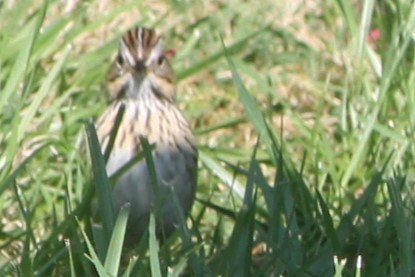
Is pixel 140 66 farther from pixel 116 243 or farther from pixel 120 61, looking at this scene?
pixel 116 243

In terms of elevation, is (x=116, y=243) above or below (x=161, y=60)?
A: above

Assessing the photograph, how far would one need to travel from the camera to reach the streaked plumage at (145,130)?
17.6 feet

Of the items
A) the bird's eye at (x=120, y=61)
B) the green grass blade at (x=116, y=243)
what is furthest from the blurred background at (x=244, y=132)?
the bird's eye at (x=120, y=61)

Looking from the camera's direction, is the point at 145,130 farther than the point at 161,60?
No

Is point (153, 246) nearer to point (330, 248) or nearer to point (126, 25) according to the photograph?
point (330, 248)

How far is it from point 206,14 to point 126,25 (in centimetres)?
44

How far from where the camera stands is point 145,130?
5.57 meters

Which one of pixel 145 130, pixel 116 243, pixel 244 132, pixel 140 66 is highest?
pixel 116 243

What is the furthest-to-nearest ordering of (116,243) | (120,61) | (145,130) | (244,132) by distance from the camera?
(244,132)
(120,61)
(145,130)
(116,243)

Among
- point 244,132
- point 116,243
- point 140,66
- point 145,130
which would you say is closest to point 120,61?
point 140,66

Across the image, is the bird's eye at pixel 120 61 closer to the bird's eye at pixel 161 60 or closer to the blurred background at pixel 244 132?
the bird's eye at pixel 161 60

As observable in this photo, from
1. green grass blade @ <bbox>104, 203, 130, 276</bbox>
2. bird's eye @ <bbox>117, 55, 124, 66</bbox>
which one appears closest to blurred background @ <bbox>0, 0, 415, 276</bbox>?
green grass blade @ <bbox>104, 203, 130, 276</bbox>

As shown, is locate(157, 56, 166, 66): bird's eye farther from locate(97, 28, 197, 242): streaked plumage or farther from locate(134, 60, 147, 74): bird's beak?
locate(134, 60, 147, 74): bird's beak

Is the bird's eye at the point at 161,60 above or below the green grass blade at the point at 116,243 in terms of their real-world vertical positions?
below
